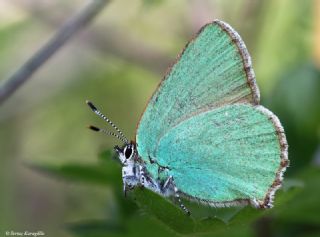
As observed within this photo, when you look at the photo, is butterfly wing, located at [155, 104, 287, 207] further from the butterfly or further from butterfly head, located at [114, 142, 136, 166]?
butterfly head, located at [114, 142, 136, 166]

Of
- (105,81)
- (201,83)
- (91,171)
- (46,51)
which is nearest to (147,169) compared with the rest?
(91,171)

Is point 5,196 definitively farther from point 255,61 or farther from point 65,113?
point 255,61

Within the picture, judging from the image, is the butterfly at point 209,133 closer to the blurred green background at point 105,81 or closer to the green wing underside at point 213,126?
the green wing underside at point 213,126

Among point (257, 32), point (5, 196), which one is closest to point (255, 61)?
point (257, 32)

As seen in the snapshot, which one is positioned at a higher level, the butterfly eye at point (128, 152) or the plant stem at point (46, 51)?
the plant stem at point (46, 51)
